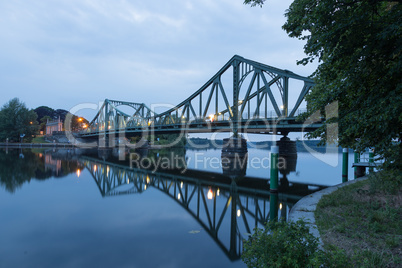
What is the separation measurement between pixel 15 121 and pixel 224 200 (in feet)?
271

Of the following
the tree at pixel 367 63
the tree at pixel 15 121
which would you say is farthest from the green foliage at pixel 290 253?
the tree at pixel 15 121

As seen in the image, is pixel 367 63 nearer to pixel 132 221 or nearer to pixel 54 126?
pixel 132 221

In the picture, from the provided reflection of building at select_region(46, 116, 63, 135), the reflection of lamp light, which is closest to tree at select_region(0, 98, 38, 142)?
reflection of building at select_region(46, 116, 63, 135)

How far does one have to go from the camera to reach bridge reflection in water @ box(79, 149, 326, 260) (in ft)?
27.3

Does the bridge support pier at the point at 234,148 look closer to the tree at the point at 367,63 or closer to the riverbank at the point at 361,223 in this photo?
the riverbank at the point at 361,223

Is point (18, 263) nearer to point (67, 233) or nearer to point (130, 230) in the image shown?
point (67, 233)

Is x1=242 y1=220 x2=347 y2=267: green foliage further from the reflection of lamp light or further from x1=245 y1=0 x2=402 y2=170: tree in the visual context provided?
the reflection of lamp light

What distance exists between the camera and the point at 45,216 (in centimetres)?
1039

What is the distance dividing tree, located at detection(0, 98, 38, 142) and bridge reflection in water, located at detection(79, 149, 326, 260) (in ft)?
222

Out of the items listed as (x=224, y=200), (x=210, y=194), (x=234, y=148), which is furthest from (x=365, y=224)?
(x=234, y=148)

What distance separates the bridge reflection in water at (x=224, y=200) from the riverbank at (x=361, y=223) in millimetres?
1572

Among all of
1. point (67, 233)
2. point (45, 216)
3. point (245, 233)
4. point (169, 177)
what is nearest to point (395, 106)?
point (245, 233)

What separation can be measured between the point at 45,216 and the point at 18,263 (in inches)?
189

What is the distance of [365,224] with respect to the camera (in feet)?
19.8
